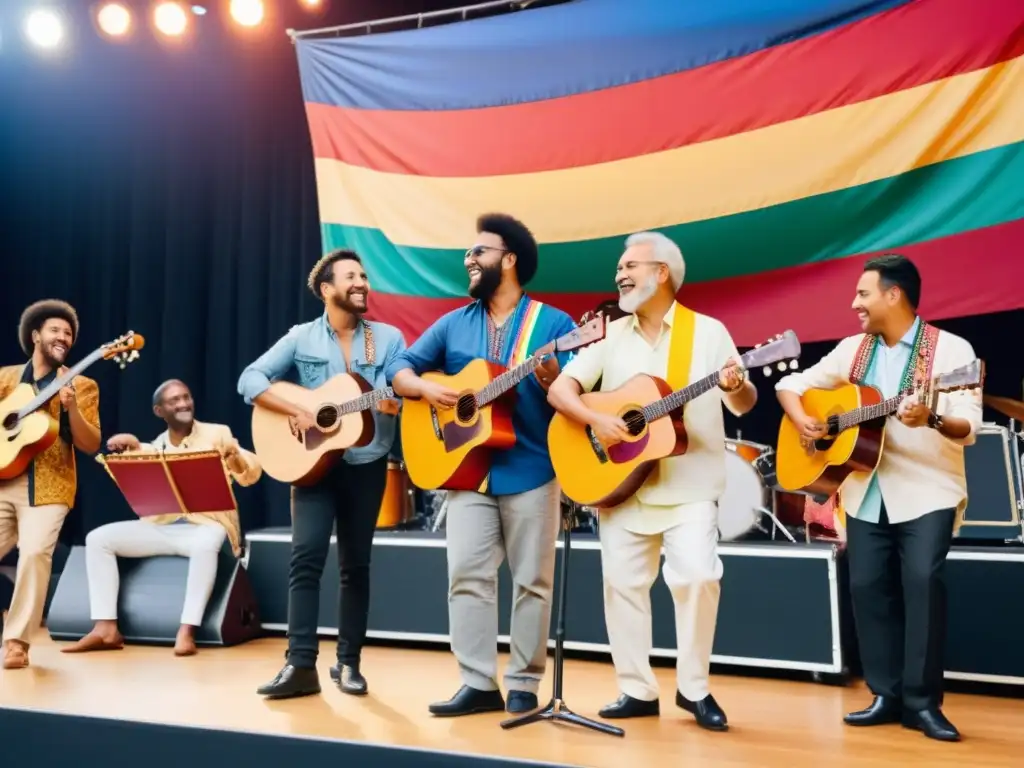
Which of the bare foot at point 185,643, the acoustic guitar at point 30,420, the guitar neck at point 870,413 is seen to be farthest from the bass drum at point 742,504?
the acoustic guitar at point 30,420

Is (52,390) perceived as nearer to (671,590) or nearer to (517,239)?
(517,239)

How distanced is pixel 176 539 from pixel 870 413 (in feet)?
12.2

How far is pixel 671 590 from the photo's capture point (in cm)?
332

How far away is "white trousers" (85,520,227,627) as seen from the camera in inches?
201

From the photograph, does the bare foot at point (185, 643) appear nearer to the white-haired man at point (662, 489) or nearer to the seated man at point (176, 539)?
the seated man at point (176, 539)

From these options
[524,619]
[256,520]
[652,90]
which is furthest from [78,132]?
[524,619]

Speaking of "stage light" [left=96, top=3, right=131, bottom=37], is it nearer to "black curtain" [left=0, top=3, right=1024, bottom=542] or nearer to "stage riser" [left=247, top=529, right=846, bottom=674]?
"black curtain" [left=0, top=3, right=1024, bottom=542]

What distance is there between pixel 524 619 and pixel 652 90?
3.06 meters

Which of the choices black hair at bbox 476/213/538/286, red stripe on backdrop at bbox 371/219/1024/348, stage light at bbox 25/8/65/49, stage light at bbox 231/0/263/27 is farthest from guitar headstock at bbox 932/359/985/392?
stage light at bbox 25/8/65/49

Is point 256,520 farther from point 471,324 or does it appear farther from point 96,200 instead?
point 471,324

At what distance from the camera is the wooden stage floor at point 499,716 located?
9.66 ft

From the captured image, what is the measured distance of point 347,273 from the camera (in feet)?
12.7

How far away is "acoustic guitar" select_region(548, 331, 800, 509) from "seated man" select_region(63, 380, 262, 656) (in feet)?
7.99

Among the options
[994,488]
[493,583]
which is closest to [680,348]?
[493,583]
